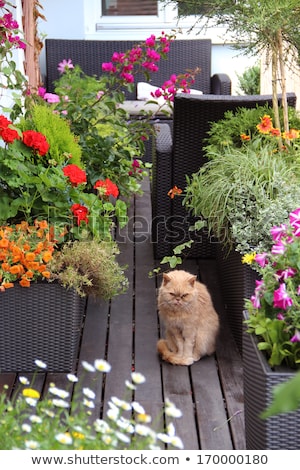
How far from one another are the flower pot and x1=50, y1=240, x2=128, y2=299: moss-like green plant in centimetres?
123

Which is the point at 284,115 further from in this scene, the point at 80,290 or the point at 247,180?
the point at 80,290

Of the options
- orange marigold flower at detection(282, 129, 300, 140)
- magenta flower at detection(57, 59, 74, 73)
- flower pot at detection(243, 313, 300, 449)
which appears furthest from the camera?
magenta flower at detection(57, 59, 74, 73)

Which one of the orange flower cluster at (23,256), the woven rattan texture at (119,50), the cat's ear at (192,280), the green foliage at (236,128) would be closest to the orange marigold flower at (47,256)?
the orange flower cluster at (23,256)

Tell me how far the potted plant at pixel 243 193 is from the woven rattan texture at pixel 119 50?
11.8ft

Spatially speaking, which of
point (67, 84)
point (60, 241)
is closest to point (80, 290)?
point (60, 241)

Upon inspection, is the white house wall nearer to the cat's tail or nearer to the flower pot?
the cat's tail

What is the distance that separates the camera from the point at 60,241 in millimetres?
3891

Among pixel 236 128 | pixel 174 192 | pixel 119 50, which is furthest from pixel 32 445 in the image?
pixel 119 50

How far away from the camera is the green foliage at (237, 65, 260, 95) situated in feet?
29.6

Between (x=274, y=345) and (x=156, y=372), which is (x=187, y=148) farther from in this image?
(x=274, y=345)

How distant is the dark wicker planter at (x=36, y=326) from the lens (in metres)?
3.70

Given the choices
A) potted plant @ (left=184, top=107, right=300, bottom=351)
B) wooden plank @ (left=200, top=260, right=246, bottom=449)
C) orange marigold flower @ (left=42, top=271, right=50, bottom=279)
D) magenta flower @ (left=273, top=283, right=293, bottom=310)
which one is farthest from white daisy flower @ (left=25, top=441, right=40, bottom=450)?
potted plant @ (left=184, top=107, right=300, bottom=351)
